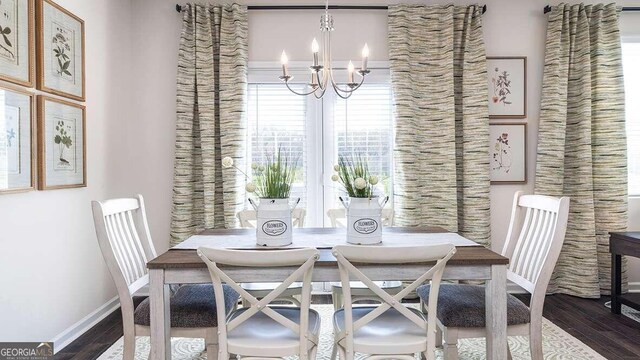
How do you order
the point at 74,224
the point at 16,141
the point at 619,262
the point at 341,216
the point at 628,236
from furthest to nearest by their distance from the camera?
the point at 619,262, the point at 628,236, the point at 341,216, the point at 74,224, the point at 16,141

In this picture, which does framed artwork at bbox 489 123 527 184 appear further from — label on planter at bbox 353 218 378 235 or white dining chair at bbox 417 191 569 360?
label on planter at bbox 353 218 378 235

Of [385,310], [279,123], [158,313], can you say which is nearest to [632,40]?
[279,123]

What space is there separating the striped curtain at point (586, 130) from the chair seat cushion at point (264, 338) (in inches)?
108

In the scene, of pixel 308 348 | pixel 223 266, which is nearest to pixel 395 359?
pixel 308 348

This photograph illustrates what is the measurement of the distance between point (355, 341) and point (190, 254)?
0.82 m

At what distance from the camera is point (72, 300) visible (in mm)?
2705

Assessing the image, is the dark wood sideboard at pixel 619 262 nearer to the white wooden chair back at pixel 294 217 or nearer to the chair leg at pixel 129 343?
the white wooden chair back at pixel 294 217

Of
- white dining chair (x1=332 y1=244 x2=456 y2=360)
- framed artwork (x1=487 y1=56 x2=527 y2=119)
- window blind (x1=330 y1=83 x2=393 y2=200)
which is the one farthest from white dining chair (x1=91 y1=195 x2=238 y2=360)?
framed artwork (x1=487 y1=56 x2=527 y2=119)

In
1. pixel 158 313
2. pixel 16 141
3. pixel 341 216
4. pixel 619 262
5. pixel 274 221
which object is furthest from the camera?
pixel 619 262

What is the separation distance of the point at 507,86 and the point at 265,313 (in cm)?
304

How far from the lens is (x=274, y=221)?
6.24 ft

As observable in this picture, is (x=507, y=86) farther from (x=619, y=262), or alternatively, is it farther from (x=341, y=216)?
(x=341, y=216)

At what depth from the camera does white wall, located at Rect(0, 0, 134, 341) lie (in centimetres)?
217

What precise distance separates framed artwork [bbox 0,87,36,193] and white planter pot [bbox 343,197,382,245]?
1763 mm
